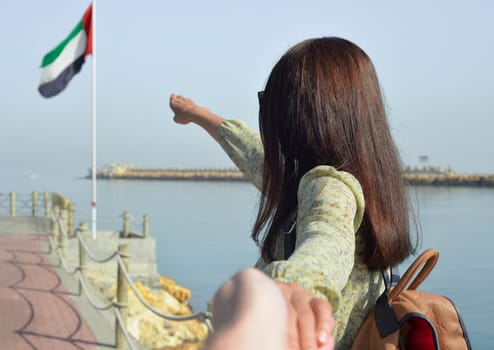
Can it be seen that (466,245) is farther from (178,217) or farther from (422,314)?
(422,314)

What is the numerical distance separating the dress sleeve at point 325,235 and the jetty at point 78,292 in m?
0.19

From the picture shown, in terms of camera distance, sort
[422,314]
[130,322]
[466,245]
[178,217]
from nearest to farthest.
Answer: [422,314] → [130,322] → [466,245] → [178,217]

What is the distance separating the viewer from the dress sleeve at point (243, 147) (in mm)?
1680

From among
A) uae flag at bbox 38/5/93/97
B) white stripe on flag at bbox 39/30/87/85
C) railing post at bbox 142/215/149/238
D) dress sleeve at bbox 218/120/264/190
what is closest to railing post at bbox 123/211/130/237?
railing post at bbox 142/215/149/238

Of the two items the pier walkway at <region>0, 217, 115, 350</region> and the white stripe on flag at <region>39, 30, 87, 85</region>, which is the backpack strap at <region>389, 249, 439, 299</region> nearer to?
the pier walkway at <region>0, 217, 115, 350</region>

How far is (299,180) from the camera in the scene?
1.28m

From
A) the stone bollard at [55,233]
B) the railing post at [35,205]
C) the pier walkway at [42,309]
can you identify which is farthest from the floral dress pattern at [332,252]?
the railing post at [35,205]

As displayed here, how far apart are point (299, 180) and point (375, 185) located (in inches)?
5.5

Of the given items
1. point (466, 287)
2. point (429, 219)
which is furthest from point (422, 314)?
point (429, 219)

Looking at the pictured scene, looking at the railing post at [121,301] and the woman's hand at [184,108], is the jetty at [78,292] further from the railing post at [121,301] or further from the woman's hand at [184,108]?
the woman's hand at [184,108]

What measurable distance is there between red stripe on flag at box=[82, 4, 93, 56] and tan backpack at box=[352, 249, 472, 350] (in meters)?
15.7

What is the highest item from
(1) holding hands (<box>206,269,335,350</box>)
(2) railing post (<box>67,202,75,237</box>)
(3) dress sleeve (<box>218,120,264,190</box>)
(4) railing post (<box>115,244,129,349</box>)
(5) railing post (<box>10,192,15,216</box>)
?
(1) holding hands (<box>206,269,335,350</box>)

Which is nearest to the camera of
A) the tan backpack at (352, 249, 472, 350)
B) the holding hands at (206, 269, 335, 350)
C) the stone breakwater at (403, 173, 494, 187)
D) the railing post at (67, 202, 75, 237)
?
the holding hands at (206, 269, 335, 350)

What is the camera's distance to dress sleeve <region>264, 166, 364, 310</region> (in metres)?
0.80
